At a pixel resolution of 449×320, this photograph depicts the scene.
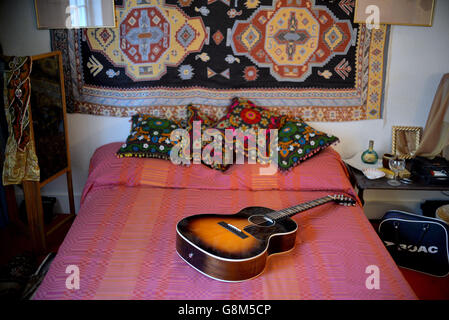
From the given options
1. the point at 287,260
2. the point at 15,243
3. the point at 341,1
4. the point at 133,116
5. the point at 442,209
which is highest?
the point at 341,1

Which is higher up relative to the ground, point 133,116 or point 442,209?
point 133,116

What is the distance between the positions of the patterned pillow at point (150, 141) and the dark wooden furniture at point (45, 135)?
20.1 inches

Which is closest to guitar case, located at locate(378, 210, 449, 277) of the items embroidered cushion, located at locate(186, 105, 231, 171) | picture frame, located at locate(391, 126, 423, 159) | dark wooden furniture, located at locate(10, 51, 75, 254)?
picture frame, located at locate(391, 126, 423, 159)

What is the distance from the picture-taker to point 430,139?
3.18m

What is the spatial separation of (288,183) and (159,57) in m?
1.46

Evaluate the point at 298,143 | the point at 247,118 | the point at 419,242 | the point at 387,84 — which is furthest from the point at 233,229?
the point at 387,84

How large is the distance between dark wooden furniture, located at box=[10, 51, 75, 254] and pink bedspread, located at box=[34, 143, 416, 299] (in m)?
0.30

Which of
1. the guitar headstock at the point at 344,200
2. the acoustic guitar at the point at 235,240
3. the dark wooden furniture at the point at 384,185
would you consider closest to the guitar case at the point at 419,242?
the dark wooden furniture at the point at 384,185

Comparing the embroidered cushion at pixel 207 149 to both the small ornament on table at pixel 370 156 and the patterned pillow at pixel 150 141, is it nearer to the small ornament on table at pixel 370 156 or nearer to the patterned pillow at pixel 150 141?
the patterned pillow at pixel 150 141

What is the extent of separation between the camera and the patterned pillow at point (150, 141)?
293 cm

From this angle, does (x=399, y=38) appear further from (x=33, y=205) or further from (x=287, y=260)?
(x=33, y=205)
